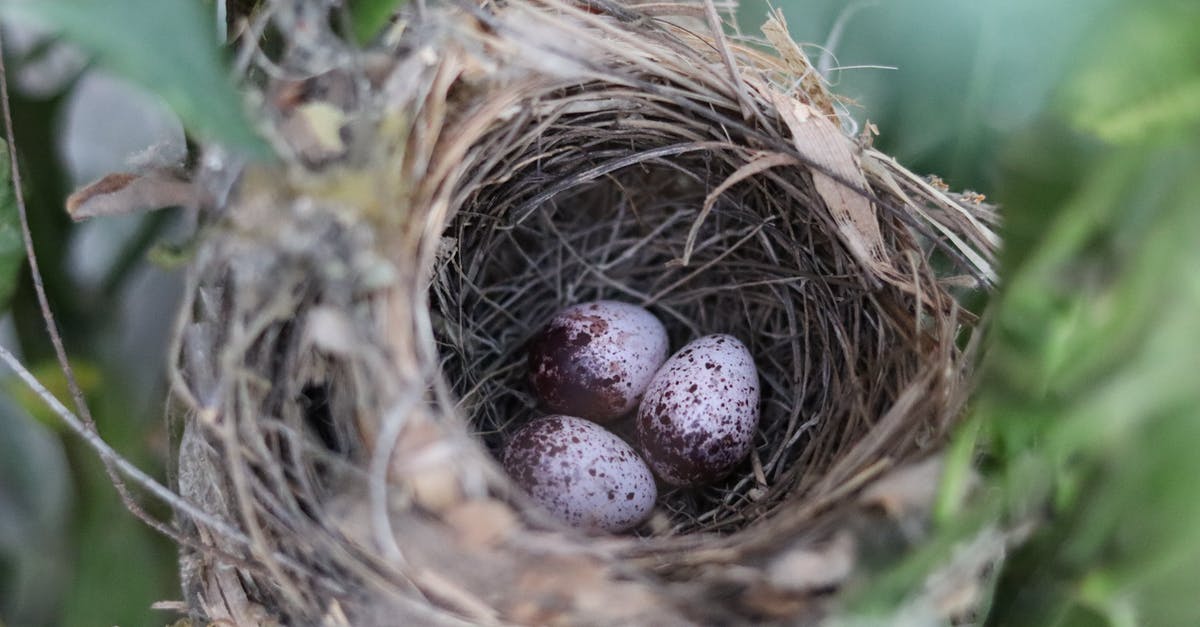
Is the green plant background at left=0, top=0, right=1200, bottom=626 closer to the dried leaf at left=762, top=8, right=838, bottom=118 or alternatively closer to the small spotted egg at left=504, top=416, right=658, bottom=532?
the dried leaf at left=762, top=8, right=838, bottom=118

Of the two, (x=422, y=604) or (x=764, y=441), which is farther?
(x=764, y=441)

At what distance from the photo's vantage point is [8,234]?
2.06 ft

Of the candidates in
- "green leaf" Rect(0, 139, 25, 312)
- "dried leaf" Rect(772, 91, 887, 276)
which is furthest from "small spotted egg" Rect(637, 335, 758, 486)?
"green leaf" Rect(0, 139, 25, 312)

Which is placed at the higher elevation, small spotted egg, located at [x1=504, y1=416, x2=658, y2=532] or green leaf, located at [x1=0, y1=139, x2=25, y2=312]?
green leaf, located at [x1=0, y1=139, x2=25, y2=312]

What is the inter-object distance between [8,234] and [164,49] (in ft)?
1.13

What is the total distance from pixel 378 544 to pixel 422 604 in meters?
0.04

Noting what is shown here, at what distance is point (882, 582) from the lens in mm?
423

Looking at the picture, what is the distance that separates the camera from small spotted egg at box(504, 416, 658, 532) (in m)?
0.75

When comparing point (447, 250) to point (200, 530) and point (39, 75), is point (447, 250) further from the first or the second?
point (39, 75)

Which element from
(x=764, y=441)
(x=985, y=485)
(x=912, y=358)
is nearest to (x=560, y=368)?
(x=764, y=441)

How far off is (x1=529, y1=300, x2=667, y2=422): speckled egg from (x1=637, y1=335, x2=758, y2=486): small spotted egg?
0.14ft

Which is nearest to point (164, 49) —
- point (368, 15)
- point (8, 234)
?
point (368, 15)

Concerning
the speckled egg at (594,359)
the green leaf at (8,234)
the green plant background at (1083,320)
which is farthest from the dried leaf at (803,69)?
the green leaf at (8,234)

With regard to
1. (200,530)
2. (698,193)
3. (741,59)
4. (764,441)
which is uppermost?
(741,59)
